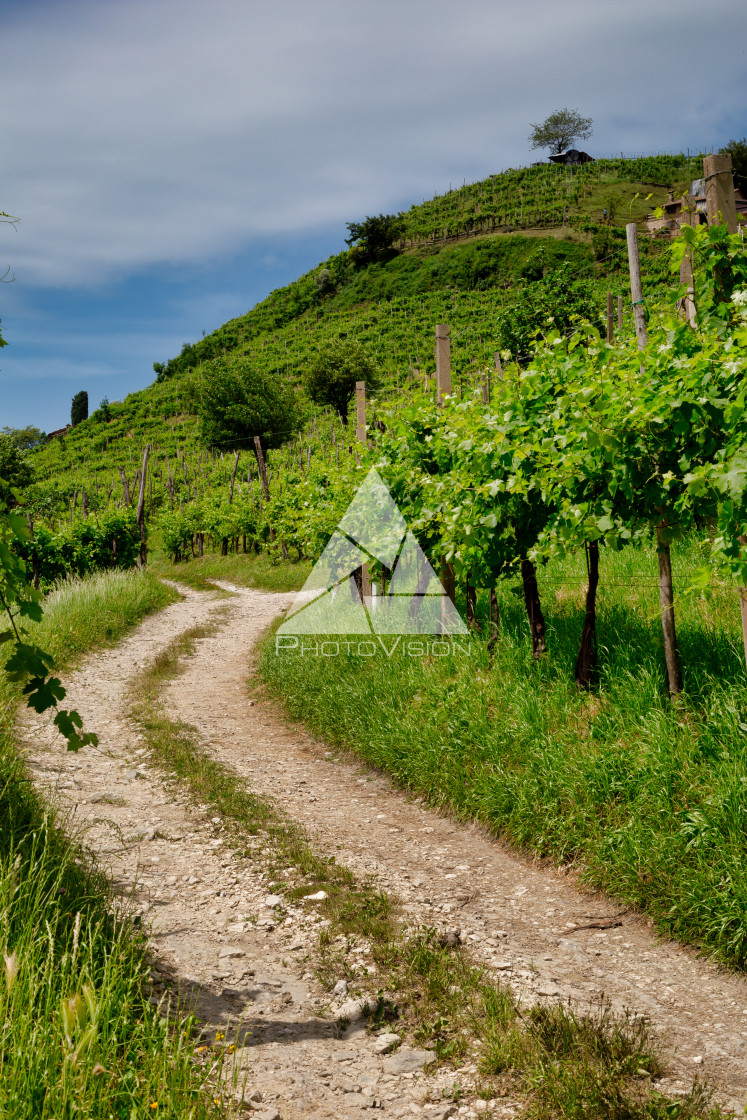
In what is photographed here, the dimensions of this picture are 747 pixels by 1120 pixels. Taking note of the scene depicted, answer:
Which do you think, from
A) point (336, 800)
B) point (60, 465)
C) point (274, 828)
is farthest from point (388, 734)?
point (60, 465)

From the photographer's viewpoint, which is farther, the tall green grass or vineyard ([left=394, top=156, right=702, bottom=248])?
vineyard ([left=394, top=156, right=702, bottom=248])

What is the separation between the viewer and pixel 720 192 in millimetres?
3613

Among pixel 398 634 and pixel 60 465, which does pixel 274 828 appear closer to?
pixel 398 634

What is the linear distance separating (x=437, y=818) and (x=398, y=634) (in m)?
2.76

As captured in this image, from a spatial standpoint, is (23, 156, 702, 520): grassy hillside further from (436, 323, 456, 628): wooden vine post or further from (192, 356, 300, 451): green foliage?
(436, 323, 456, 628): wooden vine post

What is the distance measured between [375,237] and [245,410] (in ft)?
133

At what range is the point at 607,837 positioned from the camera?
348 centimetres

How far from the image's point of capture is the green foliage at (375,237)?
238 ft

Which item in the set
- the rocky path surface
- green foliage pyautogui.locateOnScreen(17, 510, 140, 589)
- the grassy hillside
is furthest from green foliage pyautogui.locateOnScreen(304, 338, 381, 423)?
the rocky path surface

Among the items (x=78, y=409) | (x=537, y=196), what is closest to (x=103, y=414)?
(x=78, y=409)

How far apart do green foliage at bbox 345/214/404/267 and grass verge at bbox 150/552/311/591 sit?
56.9m

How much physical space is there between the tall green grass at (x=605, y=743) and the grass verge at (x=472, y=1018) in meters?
0.77

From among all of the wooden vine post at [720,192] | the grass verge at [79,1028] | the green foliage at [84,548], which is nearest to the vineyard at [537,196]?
the green foliage at [84,548]

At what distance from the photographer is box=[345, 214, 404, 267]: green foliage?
7262 cm
